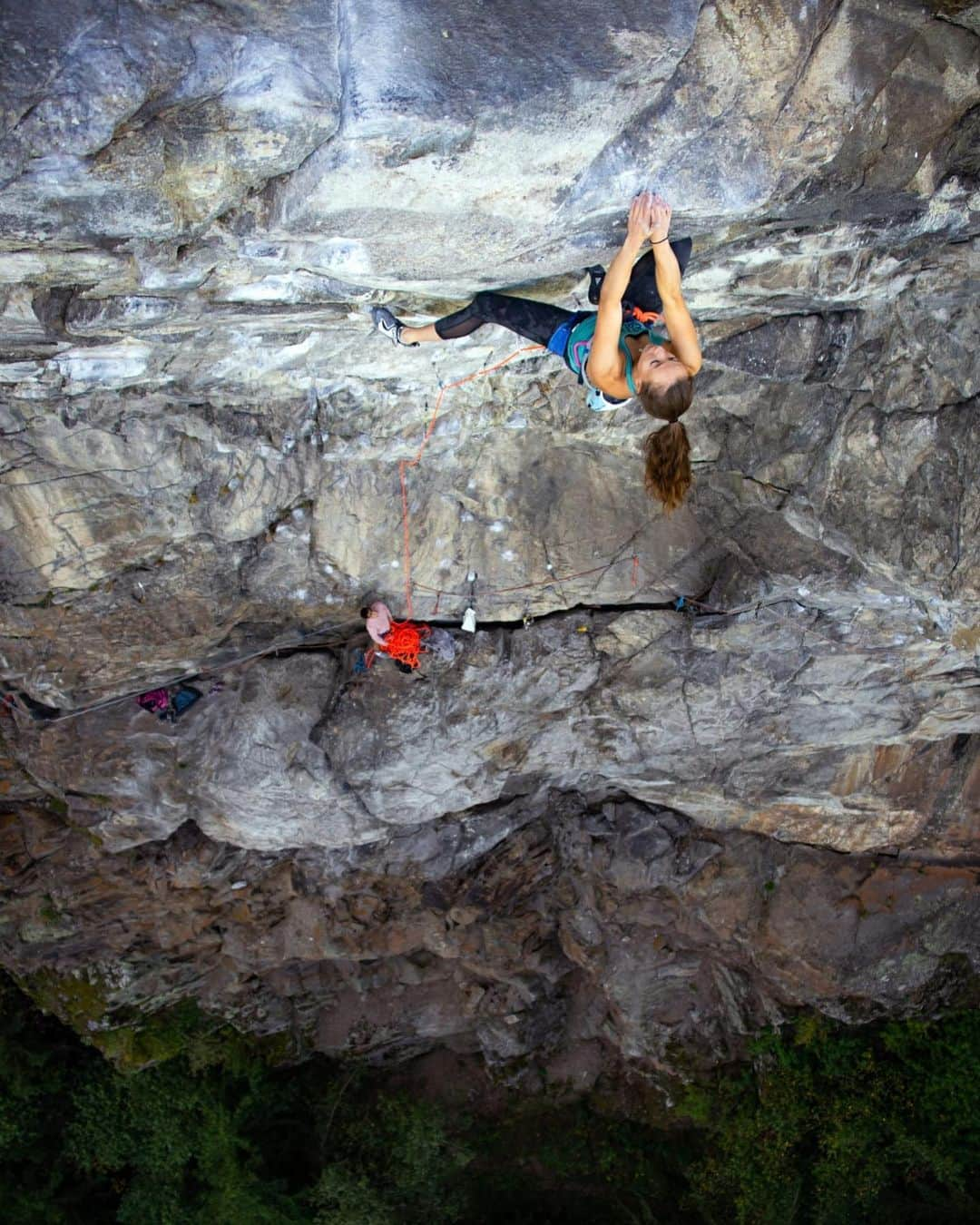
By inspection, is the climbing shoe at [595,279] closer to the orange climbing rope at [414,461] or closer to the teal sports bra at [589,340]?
the teal sports bra at [589,340]

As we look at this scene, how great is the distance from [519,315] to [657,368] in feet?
2.55

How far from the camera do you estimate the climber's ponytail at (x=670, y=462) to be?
335 centimetres

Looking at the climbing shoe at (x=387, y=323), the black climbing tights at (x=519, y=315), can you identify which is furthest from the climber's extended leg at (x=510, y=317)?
the climbing shoe at (x=387, y=323)

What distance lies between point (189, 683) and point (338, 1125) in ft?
21.6

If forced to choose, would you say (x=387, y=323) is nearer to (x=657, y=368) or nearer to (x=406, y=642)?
(x=657, y=368)

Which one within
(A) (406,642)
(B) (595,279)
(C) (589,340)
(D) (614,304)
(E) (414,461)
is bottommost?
(A) (406,642)

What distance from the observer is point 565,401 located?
16.6ft

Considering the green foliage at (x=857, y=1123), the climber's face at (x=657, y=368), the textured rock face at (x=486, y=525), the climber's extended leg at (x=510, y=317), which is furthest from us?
the green foliage at (x=857, y=1123)

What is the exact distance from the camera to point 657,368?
333 centimetres

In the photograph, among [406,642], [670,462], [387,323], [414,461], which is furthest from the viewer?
[406,642]

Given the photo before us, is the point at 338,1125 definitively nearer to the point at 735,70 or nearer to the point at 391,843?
the point at 391,843

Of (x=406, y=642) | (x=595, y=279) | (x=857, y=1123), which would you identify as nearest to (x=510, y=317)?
(x=595, y=279)

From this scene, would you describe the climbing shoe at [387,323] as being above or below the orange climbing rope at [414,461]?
above

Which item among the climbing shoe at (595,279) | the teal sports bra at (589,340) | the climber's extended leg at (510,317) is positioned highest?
the climbing shoe at (595,279)
